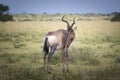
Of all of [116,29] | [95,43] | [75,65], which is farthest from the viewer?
[116,29]

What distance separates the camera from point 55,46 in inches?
402

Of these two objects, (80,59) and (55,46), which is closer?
(55,46)

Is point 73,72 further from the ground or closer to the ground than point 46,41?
closer to the ground

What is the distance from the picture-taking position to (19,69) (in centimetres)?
992

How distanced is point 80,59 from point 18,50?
431cm

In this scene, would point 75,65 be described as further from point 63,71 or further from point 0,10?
point 0,10

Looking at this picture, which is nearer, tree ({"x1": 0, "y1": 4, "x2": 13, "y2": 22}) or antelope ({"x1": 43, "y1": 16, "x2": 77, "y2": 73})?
antelope ({"x1": 43, "y1": 16, "x2": 77, "y2": 73})

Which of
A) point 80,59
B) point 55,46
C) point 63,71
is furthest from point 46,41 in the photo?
point 80,59

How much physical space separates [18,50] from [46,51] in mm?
5573

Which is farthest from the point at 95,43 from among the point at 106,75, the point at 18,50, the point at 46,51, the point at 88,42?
the point at 106,75

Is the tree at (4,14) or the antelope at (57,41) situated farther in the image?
the tree at (4,14)

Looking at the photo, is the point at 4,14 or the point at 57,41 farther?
the point at 4,14

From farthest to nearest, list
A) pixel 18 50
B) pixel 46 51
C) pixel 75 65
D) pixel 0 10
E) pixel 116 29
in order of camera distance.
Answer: pixel 0 10
pixel 116 29
pixel 18 50
pixel 75 65
pixel 46 51

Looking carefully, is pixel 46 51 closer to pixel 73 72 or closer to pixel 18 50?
pixel 73 72
